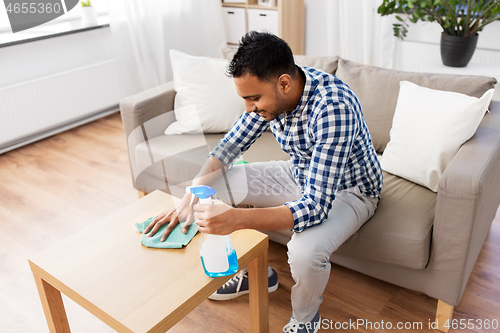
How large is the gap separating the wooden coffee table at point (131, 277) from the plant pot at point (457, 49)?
6.30 feet

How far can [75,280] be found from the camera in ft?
3.77

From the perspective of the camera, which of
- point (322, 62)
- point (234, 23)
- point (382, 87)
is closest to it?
point (382, 87)

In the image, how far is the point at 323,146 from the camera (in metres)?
1.22

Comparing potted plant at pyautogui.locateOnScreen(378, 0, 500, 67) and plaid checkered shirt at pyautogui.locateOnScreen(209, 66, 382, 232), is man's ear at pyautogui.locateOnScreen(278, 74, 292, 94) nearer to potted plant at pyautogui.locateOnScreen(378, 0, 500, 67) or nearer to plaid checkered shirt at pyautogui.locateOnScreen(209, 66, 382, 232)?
plaid checkered shirt at pyautogui.locateOnScreen(209, 66, 382, 232)

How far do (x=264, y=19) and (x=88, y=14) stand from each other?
1317 mm

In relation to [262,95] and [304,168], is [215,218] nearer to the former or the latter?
[262,95]

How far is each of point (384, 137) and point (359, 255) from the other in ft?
1.83

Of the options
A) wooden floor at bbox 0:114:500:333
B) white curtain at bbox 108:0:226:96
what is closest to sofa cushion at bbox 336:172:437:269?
wooden floor at bbox 0:114:500:333

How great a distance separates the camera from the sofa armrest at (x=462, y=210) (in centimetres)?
126

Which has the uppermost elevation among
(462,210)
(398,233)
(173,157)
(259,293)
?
(173,157)

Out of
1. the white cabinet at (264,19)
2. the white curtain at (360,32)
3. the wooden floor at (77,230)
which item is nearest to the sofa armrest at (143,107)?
the wooden floor at (77,230)

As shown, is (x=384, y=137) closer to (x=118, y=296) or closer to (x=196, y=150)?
(x=196, y=150)

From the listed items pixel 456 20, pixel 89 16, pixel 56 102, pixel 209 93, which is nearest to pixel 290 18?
pixel 456 20

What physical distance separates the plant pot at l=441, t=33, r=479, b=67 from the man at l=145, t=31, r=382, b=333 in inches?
59.5
